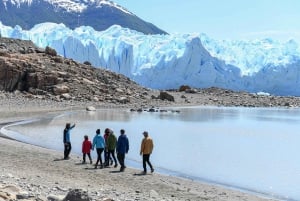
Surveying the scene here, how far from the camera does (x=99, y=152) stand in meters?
12.6

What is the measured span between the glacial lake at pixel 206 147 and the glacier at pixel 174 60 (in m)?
38.5

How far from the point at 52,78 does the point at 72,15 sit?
120661 millimetres

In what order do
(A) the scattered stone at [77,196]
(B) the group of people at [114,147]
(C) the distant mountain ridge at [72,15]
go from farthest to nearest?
(C) the distant mountain ridge at [72,15] → (B) the group of people at [114,147] → (A) the scattered stone at [77,196]

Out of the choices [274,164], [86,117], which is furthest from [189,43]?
[274,164]

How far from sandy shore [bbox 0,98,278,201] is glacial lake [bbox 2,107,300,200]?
1585 mm

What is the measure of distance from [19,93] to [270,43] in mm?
66698

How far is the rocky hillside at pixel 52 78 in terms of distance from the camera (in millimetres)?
40000

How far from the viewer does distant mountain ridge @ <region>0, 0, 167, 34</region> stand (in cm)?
14638

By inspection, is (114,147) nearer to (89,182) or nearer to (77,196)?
(89,182)

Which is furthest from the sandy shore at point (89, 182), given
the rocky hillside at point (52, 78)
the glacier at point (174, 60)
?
the glacier at point (174, 60)

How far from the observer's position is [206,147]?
2059 cm

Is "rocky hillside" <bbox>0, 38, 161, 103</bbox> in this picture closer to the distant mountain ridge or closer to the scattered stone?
the scattered stone

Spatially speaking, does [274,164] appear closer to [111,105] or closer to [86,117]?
[86,117]

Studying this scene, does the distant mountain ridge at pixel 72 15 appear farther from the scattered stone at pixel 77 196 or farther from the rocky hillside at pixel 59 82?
the scattered stone at pixel 77 196
